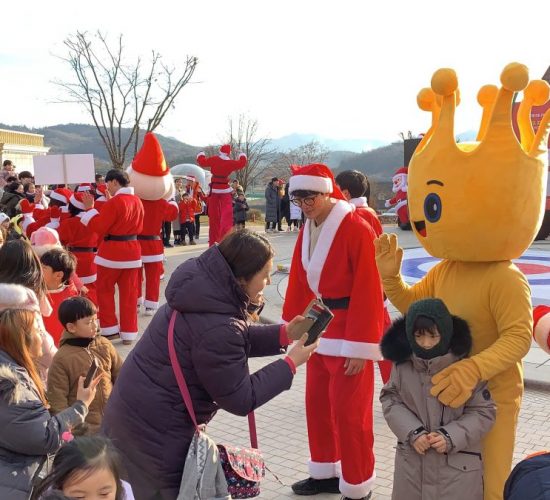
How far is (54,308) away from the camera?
5.35m

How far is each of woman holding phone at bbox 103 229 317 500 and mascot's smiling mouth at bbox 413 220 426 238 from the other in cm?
123

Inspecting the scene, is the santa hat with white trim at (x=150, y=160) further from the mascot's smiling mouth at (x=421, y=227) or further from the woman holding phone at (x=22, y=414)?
the woman holding phone at (x=22, y=414)

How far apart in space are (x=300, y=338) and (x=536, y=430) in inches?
128

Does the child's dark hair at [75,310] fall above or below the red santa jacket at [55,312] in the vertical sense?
above

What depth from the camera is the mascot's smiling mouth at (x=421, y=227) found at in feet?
12.5

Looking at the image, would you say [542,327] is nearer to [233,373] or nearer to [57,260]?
[233,373]

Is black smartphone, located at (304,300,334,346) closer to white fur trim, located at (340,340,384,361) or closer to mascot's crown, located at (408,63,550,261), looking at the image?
mascot's crown, located at (408,63,550,261)

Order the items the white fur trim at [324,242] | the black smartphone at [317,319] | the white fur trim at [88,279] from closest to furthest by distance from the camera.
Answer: the black smartphone at [317,319], the white fur trim at [324,242], the white fur trim at [88,279]

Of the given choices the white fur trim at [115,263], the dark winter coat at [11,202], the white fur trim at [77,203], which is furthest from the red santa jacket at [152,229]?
the dark winter coat at [11,202]

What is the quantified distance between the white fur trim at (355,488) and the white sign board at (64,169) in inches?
284

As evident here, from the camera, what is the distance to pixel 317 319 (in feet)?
10.3

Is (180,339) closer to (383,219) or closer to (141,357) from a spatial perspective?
(141,357)

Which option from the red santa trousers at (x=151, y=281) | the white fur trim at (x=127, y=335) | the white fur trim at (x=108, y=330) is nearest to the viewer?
the white fur trim at (x=127, y=335)

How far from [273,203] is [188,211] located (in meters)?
4.59
